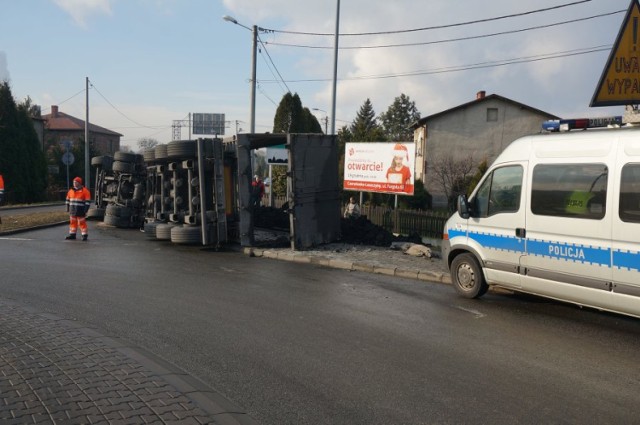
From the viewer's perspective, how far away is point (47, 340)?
218 inches

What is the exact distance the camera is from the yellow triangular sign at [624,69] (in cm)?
955

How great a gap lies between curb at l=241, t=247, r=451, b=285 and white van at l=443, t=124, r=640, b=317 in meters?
1.48

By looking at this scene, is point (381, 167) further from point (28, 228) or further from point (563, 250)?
point (563, 250)

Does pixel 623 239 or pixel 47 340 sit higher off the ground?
pixel 623 239

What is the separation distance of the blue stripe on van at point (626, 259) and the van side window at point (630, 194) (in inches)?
15.1

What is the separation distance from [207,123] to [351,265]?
67065 mm

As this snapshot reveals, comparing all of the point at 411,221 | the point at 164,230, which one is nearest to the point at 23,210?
the point at 164,230

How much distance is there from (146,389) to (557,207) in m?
5.55

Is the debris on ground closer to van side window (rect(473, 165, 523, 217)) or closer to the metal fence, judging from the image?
the metal fence

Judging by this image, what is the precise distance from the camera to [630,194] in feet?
20.9

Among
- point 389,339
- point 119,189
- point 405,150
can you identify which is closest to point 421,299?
point 389,339

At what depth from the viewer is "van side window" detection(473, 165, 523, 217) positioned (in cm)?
779

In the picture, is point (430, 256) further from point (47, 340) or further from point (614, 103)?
point (47, 340)

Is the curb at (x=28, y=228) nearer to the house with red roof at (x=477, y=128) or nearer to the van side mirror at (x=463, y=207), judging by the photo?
the van side mirror at (x=463, y=207)
